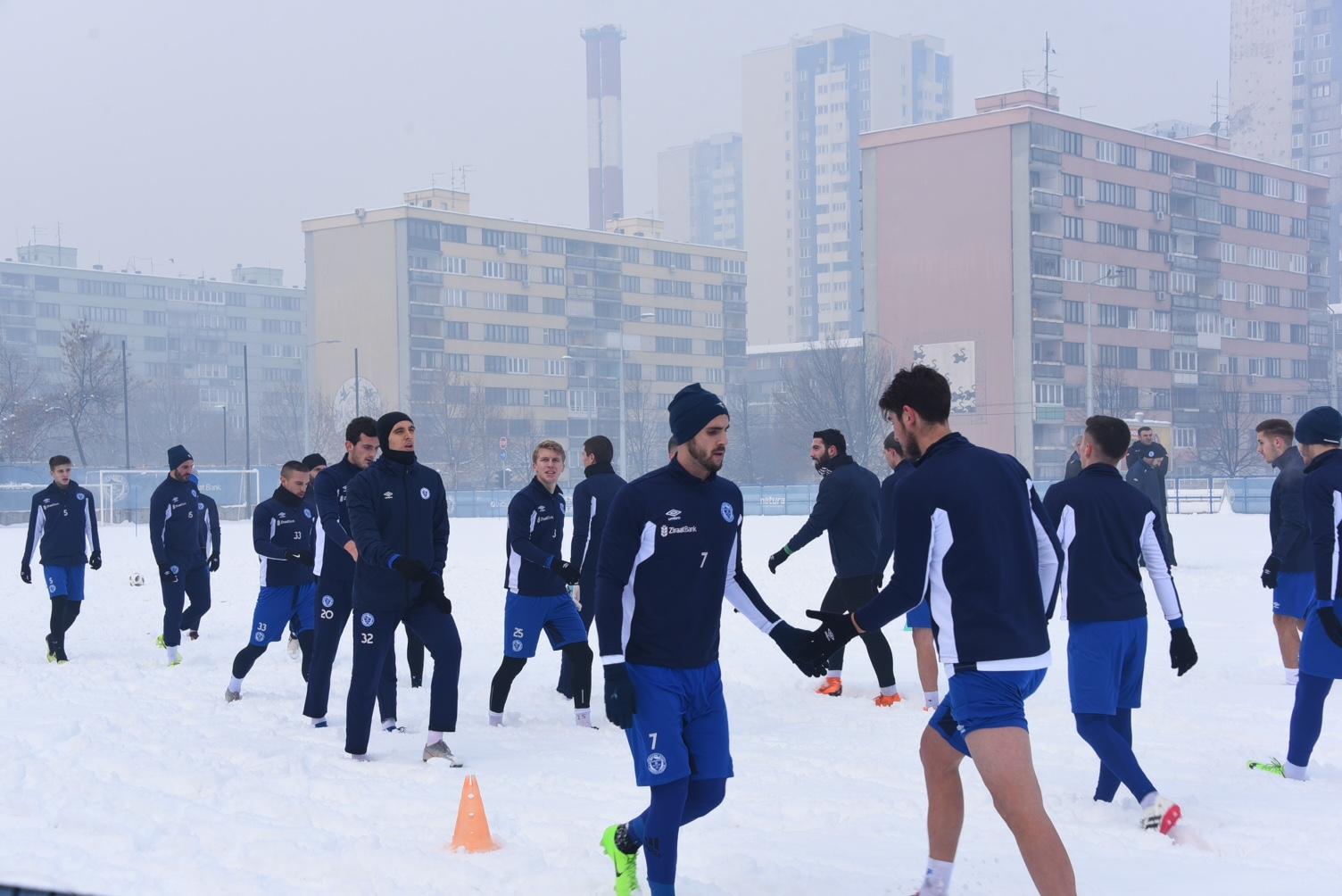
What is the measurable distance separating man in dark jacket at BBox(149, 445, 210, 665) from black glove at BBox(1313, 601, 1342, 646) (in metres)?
10.2

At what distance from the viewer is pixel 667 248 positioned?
125 m

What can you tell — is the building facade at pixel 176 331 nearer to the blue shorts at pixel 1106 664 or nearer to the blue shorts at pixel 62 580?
the blue shorts at pixel 62 580

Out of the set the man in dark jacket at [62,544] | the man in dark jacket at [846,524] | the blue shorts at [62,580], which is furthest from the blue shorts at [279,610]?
the man in dark jacket at [846,524]

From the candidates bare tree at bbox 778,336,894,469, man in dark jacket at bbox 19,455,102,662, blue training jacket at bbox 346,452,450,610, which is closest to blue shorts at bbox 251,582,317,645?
blue training jacket at bbox 346,452,450,610

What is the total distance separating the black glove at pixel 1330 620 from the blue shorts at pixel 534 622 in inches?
191

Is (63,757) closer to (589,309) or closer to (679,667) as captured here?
(679,667)

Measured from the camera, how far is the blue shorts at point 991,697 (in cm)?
509

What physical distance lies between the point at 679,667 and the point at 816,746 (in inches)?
153

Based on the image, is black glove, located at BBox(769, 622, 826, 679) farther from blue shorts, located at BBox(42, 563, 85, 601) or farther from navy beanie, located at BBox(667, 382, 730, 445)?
blue shorts, located at BBox(42, 563, 85, 601)

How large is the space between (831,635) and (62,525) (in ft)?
36.1

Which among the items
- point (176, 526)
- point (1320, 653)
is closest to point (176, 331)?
point (176, 526)

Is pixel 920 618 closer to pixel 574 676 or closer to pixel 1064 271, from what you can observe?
pixel 574 676

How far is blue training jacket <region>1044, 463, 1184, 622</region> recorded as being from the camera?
6.90 meters

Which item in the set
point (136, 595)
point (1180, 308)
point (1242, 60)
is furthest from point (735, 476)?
point (1242, 60)
